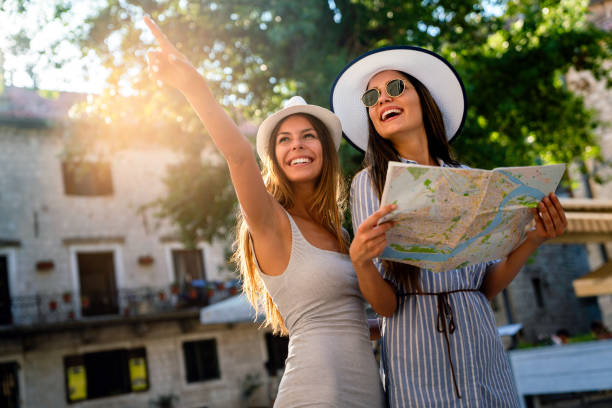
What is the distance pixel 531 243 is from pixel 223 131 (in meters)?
1.24

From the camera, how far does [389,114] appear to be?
2465mm

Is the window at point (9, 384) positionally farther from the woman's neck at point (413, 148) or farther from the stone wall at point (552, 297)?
the stone wall at point (552, 297)

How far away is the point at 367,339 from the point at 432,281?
1.27ft

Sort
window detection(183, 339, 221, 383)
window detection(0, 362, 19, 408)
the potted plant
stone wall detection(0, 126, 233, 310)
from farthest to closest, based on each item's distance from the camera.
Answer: window detection(183, 339, 221, 383), stone wall detection(0, 126, 233, 310), the potted plant, window detection(0, 362, 19, 408)

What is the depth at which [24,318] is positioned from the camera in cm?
1911

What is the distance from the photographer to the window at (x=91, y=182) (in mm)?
21203

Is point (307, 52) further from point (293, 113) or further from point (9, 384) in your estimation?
point (9, 384)

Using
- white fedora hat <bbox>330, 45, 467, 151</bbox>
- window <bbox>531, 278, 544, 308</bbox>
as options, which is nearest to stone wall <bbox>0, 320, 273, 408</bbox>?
window <bbox>531, 278, 544, 308</bbox>

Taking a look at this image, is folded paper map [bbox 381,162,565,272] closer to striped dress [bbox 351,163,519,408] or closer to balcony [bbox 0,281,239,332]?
striped dress [bbox 351,163,519,408]

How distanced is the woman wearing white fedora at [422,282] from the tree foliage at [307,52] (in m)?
7.20

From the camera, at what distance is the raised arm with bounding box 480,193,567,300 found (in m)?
2.17

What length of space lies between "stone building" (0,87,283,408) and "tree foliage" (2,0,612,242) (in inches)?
341

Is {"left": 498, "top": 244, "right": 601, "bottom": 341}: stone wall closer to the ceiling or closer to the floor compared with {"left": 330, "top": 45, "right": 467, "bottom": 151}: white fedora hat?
closer to the floor

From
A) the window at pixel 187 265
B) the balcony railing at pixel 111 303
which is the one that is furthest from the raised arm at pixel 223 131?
the window at pixel 187 265
